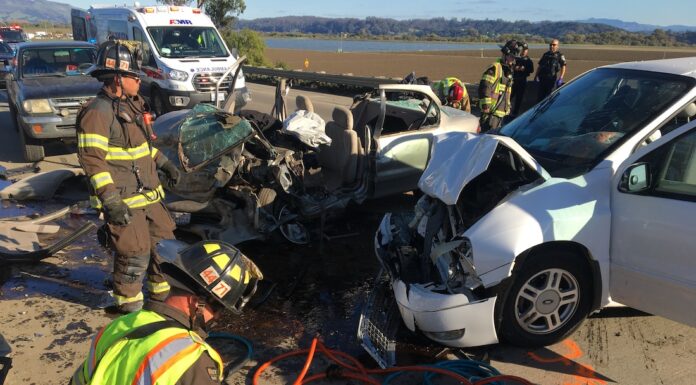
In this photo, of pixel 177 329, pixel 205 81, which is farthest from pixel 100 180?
pixel 205 81

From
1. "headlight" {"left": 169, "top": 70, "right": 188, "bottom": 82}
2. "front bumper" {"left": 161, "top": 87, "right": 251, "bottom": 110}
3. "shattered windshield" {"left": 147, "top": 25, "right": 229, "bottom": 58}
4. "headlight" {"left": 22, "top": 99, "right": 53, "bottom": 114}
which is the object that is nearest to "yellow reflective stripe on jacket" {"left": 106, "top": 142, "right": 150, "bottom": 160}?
"headlight" {"left": 22, "top": 99, "right": 53, "bottom": 114}

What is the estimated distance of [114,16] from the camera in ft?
48.1

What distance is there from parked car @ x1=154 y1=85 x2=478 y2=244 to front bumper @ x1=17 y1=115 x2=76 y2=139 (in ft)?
12.7

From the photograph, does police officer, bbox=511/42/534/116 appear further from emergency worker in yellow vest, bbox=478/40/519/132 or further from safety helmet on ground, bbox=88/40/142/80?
safety helmet on ground, bbox=88/40/142/80

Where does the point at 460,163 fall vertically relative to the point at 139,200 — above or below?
above

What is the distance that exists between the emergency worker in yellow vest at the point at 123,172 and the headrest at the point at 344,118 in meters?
2.28

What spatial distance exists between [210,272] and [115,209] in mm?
2056

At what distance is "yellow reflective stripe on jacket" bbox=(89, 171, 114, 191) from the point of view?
11.9 feet

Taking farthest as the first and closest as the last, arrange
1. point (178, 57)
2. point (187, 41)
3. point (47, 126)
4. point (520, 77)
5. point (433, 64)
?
point (433, 64)
point (187, 41)
point (178, 57)
point (520, 77)
point (47, 126)

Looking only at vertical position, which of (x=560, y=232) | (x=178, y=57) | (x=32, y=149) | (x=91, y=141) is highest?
(x=178, y=57)

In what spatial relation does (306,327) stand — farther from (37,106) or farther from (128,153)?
(37,106)

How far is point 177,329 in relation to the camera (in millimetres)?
1762

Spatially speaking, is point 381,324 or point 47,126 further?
point 47,126

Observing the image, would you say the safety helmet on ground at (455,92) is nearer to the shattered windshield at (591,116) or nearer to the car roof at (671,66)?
the shattered windshield at (591,116)
